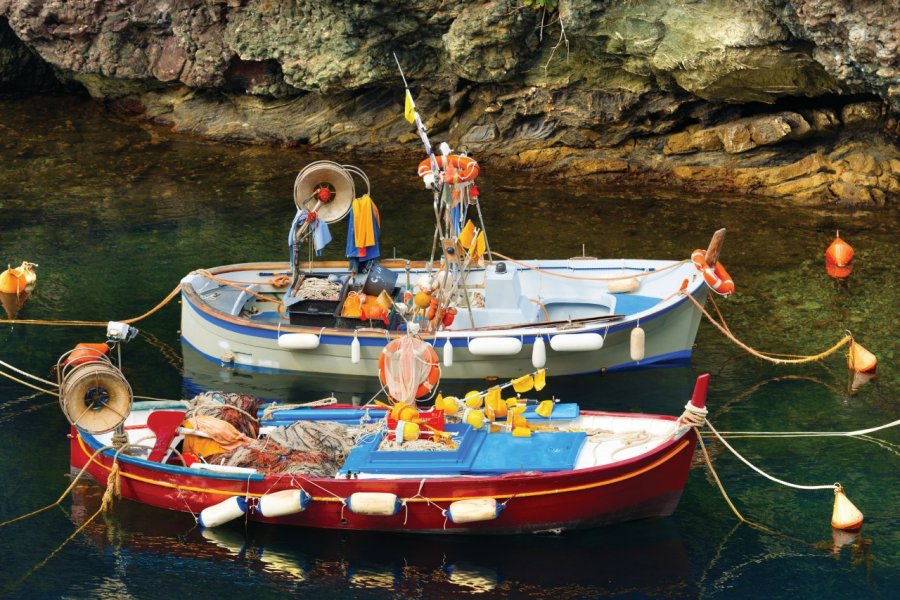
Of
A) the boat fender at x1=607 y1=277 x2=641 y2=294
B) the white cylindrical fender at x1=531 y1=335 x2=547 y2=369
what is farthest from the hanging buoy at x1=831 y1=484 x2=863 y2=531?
the boat fender at x1=607 y1=277 x2=641 y2=294

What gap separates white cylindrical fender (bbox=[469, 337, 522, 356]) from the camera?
17.0 meters

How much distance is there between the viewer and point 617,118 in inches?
992

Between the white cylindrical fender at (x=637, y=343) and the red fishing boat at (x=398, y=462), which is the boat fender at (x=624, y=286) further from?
the red fishing boat at (x=398, y=462)

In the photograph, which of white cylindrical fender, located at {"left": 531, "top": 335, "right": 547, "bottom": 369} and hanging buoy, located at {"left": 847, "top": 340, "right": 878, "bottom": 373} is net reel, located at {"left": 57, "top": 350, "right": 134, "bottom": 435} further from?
hanging buoy, located at {"left": 847, "top": 340, "right": 878, "bottom": 373}

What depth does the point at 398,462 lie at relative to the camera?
13852mm

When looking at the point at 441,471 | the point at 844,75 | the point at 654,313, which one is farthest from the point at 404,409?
the point at 844,75

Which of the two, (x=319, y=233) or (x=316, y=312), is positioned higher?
(x=319, y=233)

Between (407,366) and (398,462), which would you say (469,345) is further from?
(398,462)

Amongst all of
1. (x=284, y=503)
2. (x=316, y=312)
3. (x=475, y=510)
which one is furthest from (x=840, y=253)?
(x=284, y=503)

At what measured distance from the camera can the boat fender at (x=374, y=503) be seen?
1340cm

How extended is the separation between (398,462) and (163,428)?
120 inches

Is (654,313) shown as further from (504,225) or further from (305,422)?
(504,225)

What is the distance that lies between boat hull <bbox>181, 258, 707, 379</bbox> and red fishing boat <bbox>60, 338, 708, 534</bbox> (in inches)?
88.6

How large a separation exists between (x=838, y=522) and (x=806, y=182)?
1168cm
